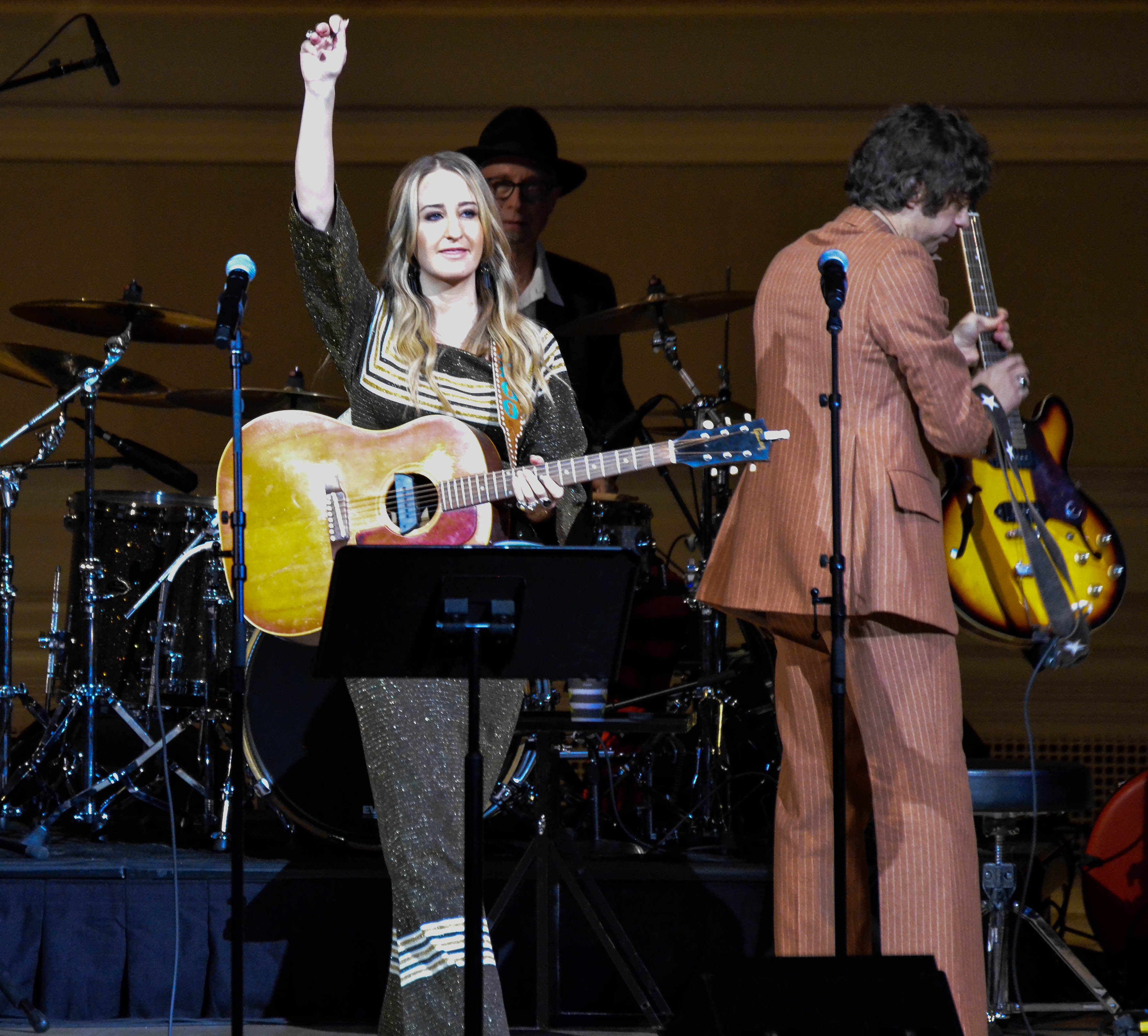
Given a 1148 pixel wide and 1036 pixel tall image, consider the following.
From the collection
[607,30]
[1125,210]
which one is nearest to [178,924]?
[607,30]

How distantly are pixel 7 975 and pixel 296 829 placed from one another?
90cm

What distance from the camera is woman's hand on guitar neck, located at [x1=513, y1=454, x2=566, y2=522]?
3.04m

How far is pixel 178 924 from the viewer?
420 cm

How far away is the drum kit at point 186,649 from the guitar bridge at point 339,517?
1.41 m

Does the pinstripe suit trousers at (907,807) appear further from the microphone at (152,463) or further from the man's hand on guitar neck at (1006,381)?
the microphone at (152,463)

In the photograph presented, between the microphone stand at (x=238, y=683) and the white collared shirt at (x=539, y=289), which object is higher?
the white collared shirt at (x=539, y=289)

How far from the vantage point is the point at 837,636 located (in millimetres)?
2961

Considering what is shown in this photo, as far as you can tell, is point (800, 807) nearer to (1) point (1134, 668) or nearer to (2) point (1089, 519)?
(2) point (1089, 519)

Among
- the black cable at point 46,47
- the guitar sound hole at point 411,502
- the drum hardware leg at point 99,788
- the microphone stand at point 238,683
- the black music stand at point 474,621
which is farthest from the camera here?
the black cable at point 46,47

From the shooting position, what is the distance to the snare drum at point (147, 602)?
4906 millimetres

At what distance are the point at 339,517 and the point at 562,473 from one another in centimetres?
49

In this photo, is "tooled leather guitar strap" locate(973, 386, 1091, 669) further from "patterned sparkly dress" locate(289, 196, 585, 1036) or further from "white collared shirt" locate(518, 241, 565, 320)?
"white collared shirt" locate(518, 241, 565, 320)

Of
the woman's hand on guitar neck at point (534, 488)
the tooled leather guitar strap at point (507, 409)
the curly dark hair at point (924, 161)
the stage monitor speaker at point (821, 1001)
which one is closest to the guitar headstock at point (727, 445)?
the woman's hand on guitar neck at point (534, 488)

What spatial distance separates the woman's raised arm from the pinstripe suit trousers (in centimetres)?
124
